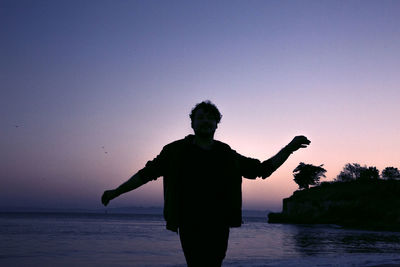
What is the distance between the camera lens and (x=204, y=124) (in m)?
3.09

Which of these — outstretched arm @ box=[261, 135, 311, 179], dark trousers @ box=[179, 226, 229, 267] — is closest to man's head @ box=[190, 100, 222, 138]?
outstretched arm @ box=[261, 135, 311, 179]

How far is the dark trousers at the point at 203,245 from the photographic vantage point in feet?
9.34

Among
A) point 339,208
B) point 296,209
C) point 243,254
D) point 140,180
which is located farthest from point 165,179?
point 296,209

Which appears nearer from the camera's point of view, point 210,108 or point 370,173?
point 210,108

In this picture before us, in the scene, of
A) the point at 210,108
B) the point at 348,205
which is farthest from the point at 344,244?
the point at 348,205

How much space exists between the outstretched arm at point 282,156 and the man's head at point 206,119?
54cm

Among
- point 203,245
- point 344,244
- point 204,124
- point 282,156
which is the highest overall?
point 204,124

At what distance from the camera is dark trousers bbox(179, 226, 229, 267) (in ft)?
9.34

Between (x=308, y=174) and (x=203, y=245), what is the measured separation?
10383 centimetres

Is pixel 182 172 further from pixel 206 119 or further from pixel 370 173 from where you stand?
pixel 370 173

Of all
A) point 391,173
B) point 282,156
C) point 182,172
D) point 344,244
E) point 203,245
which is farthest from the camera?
point 391,173

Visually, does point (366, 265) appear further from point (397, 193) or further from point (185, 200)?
point (397, 193)

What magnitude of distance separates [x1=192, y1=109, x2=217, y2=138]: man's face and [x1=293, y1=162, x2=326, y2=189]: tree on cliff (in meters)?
103

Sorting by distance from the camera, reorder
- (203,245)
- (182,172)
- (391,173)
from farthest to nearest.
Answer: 1. (391,173)
2. (182,172)
3. (203,245)
